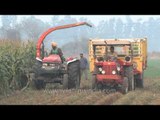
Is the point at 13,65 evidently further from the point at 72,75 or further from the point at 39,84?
the point at 72,75

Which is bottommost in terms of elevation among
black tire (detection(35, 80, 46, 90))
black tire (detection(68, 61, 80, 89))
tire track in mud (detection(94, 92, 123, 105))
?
tire track in mud (detection(94, 92, 123, 105))

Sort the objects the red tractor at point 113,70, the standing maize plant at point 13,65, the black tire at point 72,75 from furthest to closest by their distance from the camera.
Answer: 1. the black tire at point 72,75
2. the red tractor at point 113,70
3. the standing maize plant at point 13,65

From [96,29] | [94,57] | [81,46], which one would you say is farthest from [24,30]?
[94,57]

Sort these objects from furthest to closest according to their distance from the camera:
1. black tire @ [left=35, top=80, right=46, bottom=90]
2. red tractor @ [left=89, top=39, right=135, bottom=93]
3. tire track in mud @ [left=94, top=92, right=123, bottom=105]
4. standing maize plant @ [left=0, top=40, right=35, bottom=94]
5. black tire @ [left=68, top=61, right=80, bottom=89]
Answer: black tire @ [left=35, top=80, right=46, bottom=90]
black tire @ [left=68, top=61, right=80, bottom=89]
red tractor @ [left=89, top=39, right=135, bottom=93]
standing maize plant @ [left=0, top=40, right=35, bottom=94]
tire track in mud @ [left=94, top=92, right=123, bottom=105]

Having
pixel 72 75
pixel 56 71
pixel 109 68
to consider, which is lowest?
pixel 72 75

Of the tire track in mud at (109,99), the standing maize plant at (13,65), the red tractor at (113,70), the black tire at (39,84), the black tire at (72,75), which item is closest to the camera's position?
the tire track in mud at (109,99)

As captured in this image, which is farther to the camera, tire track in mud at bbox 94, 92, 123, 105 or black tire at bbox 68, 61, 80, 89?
black tire at bbox 68, 61, 80, 89

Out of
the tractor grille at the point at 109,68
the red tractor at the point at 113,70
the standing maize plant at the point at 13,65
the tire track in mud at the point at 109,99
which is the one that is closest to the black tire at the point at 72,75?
the red tractor at the point at 113,70

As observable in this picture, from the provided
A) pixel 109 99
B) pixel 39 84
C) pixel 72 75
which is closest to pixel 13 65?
pixel 39 84

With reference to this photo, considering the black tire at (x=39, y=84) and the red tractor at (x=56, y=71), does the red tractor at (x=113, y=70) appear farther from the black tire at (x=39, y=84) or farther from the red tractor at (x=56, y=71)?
the black tire at (x=39, y=84)

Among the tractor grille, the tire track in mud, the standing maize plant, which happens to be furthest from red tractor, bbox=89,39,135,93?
the standing maize plant

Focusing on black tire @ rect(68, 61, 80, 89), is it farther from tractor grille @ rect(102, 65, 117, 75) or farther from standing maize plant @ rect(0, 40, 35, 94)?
standing maize plant @ rect(0, 40, 35, 94)

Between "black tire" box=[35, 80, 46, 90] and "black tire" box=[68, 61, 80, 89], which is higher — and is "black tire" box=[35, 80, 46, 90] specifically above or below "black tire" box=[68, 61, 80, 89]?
below
